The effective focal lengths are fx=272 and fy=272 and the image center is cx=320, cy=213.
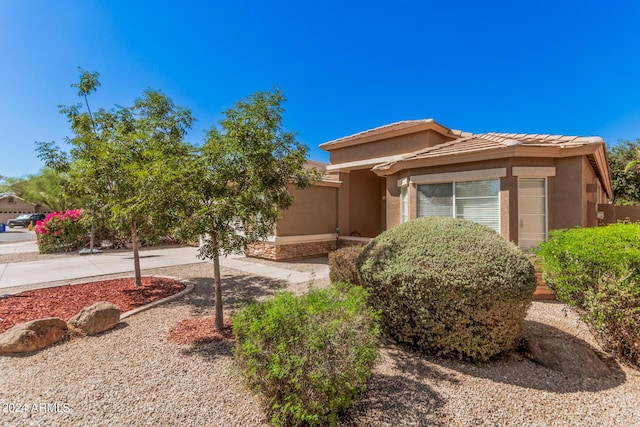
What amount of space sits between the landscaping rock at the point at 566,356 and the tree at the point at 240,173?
4952 millimetres

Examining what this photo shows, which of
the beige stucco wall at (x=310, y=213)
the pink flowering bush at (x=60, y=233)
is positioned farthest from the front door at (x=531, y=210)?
the pink flowering bush at (x=60, y=233)

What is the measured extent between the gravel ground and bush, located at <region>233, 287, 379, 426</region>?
16.4 inches

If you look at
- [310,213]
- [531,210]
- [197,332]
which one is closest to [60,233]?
[310,213]

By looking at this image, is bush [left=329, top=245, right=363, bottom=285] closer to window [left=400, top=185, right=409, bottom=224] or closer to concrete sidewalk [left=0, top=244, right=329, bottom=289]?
concrete sidewalk [left=0, top=244, right=329, bottom=289]

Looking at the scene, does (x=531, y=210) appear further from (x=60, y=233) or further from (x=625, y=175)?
(x=625, y=175)

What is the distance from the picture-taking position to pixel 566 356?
4164 mm

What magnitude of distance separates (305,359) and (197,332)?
3.52 metres

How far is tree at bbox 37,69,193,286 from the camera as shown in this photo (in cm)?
655

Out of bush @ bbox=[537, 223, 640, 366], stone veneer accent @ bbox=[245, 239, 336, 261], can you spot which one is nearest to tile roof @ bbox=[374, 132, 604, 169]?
bush @ bbox=[537, 223, 640, 366]

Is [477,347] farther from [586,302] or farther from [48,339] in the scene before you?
[48,339]

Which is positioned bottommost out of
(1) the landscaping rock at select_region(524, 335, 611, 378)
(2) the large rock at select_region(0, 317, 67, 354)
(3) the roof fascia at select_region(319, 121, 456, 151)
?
(1) the landscaping rock at select_region(524, 335, 611, 378)

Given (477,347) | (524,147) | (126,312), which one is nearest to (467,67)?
(524,147)

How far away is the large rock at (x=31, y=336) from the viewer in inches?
176

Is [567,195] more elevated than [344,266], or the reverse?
[567,195]
